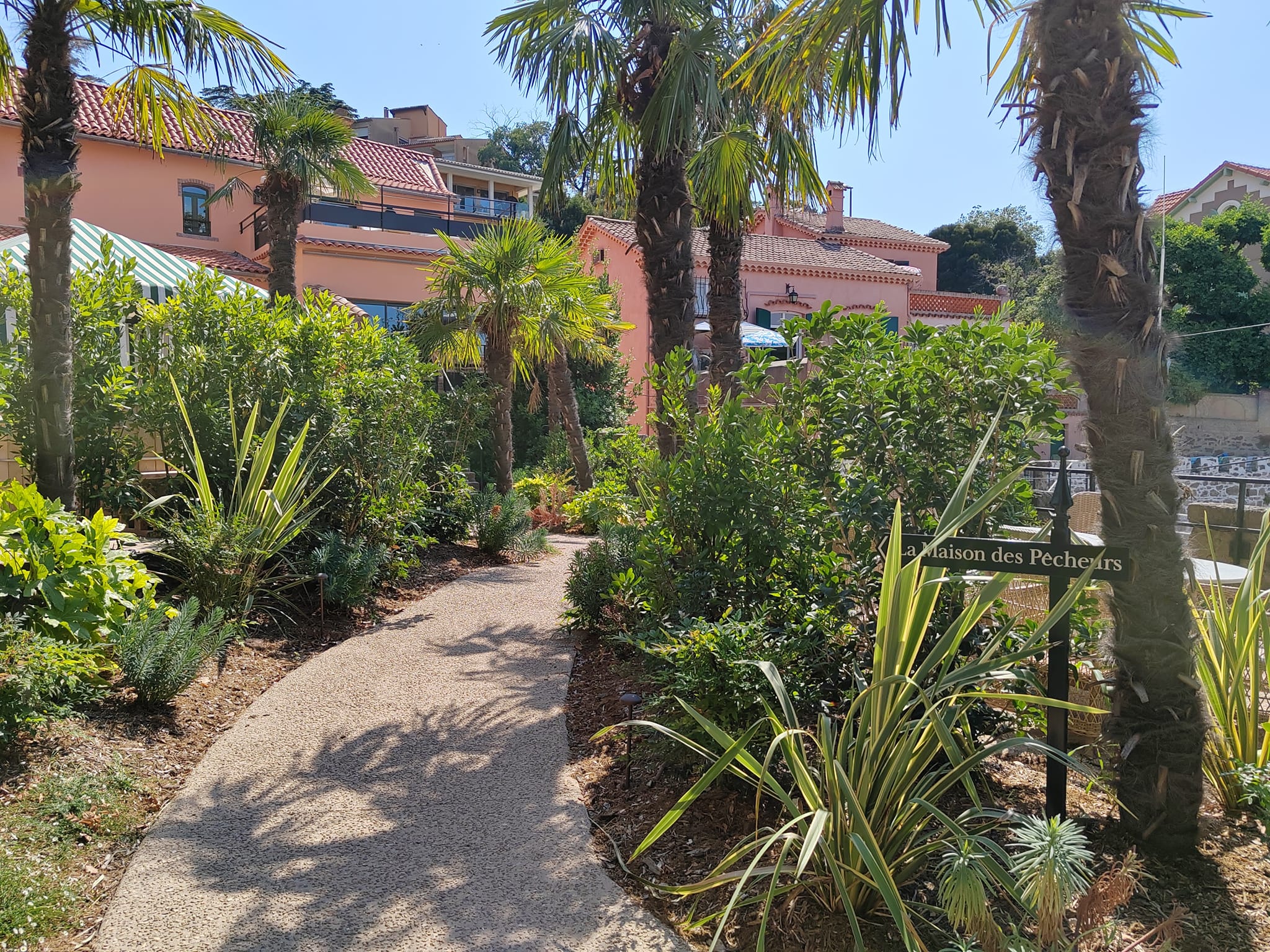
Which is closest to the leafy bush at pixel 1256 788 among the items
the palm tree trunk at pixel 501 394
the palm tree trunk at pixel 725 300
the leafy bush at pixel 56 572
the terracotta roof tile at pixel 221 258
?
the leafy bush at pixel 56 572

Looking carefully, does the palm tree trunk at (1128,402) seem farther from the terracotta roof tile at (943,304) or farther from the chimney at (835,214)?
the chimney at (835,214)

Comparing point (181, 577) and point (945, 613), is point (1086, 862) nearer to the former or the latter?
point (945, 613)

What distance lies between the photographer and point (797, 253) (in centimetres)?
3111

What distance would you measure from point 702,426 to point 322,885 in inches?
107

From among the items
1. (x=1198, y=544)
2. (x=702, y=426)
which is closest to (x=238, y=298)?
(x=702, y=426)

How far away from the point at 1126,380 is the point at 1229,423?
109ft

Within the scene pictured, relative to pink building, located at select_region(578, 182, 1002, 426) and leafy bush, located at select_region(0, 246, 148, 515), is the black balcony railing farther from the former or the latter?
leafy bush, located at select_region(0, 246, 148, 515)

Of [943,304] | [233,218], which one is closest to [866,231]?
[943,304]

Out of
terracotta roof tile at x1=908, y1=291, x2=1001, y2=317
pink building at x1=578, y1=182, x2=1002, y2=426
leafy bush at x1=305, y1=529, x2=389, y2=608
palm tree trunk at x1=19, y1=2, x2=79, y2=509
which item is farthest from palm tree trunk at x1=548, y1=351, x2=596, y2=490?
terracotta roof tile at x1=908, y1=291, x2=1001, y2=317

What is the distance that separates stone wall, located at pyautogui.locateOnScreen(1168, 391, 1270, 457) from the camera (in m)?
30.1

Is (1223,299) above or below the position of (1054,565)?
above

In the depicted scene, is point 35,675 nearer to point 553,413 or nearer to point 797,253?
point 553,413

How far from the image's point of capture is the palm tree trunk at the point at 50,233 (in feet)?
19.6

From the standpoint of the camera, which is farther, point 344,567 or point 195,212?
point 195,212
